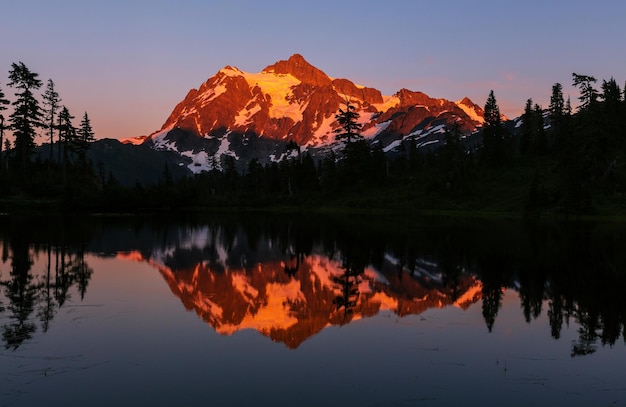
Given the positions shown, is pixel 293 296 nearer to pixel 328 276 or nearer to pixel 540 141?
pixel 328 276

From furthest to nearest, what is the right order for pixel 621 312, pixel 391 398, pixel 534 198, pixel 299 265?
pixel 534 198
pixel 299 265
pixel 621 312
pixel 391 398

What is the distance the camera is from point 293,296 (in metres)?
25.8

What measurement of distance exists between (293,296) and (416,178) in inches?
4428

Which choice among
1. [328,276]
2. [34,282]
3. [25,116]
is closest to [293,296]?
[328,276]

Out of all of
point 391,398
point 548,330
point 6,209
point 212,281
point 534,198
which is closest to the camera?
point 391,398

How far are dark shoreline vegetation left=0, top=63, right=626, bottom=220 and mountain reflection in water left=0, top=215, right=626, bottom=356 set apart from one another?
44208 mm

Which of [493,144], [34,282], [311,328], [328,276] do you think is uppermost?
[493,144]

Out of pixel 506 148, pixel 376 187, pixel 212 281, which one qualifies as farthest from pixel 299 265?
pixel 506 148

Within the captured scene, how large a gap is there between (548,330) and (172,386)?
44.1 ft

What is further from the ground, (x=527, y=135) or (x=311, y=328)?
(x=527, y=135)

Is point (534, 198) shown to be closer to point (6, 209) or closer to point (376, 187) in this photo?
point (376, 187)

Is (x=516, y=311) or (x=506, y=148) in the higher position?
(x=506, y=148)

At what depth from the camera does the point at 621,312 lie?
21.9 meters

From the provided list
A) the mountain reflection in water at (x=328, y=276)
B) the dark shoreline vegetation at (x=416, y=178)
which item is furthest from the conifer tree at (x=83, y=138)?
the mountain reflection in water at (x=328, y=276)
